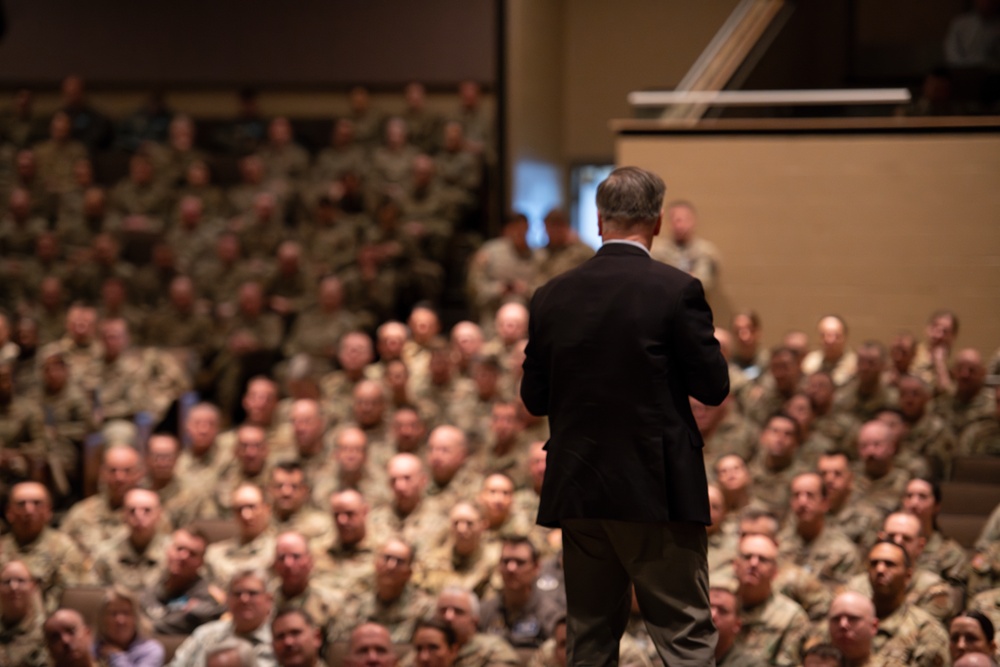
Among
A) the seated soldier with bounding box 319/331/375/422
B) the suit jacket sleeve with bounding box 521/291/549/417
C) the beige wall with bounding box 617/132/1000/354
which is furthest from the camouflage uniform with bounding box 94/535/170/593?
the suit jacket sleeve with bounding box 521/291/549/417

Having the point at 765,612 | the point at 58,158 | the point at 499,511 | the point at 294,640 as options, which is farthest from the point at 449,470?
the point at 58,158

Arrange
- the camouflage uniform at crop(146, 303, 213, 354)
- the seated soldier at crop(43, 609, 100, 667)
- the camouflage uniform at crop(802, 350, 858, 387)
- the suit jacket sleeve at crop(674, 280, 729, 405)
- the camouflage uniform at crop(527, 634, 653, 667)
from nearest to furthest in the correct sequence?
the suit jacket sleeve at crop(674, 280, 729, 405), the camouflage uniform at crop(527, 634, 653, 667), the seated soldier at crop(43, 609, 100, 667), the camouflage uniform at crop(802, 350, 858, 387), the camouflage uniform at crop(146, 303, 213, 354)

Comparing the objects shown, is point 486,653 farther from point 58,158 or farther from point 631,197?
point 58,158

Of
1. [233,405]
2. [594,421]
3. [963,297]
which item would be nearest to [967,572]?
[963,297]

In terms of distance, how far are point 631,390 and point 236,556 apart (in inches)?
127

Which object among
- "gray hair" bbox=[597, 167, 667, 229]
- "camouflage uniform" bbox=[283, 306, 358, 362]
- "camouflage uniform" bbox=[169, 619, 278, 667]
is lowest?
"camouflage uniform" bbox=[169, 619, 278, 667]

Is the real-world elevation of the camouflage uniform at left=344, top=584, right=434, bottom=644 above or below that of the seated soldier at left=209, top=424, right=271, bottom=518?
below

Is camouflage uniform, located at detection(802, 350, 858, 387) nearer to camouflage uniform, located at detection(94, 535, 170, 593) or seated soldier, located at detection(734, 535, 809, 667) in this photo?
seated soldier, located at detection(734, 535, 809, 667)

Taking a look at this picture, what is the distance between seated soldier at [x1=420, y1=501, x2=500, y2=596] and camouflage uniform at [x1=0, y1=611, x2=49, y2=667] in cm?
137

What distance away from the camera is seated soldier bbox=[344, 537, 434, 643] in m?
4.88

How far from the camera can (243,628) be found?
464 cm

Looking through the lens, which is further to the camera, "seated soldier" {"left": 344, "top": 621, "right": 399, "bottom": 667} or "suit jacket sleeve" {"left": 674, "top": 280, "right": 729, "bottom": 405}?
"seated soldier" {"left": 344, "top": 621, "right": 399, "bottom": 667}

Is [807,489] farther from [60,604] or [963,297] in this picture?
[60,604]

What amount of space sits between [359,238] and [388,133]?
857mm
